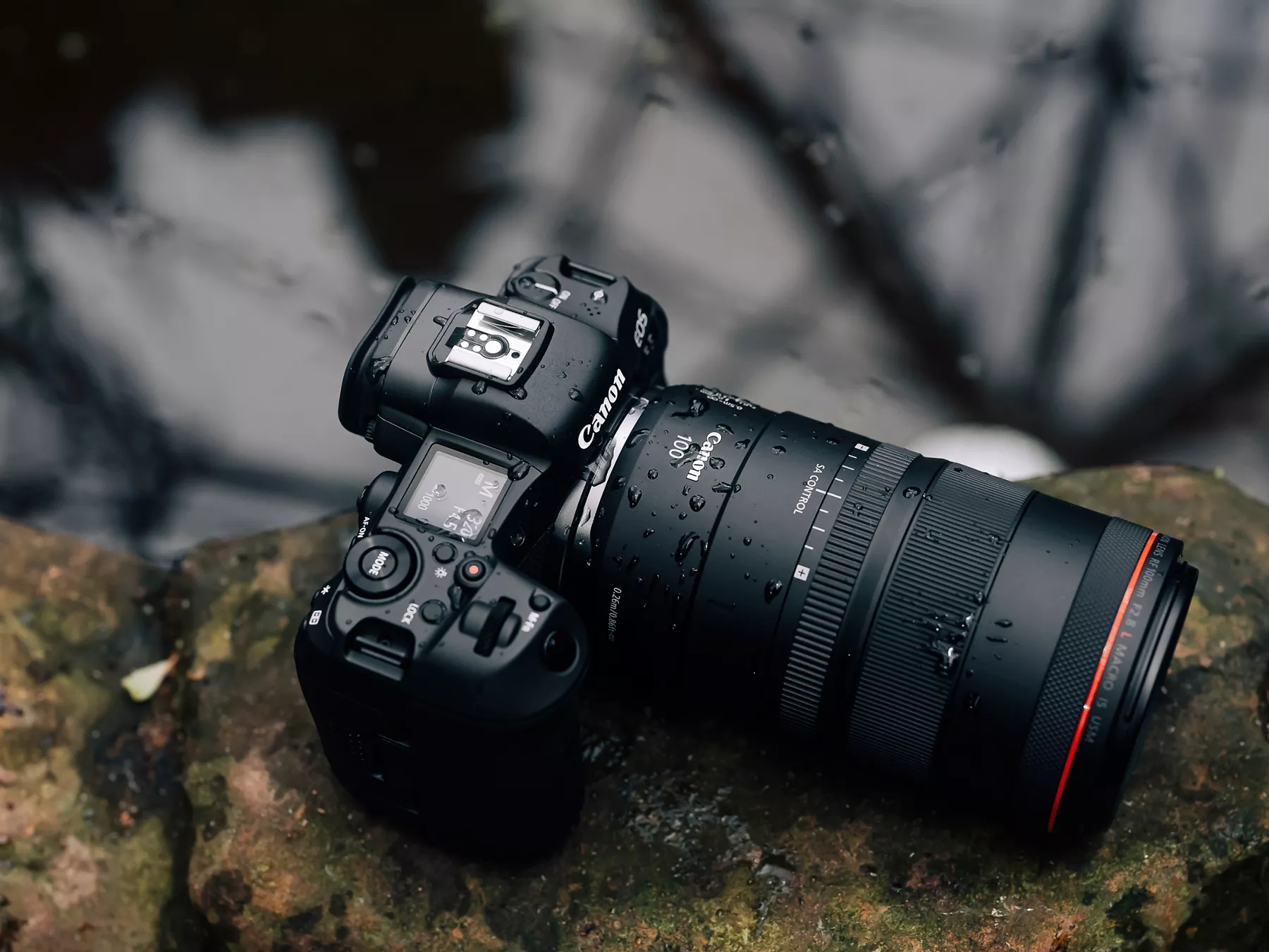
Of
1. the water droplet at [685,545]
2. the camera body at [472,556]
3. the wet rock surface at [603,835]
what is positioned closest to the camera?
Answer: the camera body at [472,556]

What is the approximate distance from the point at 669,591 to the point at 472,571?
0.24m

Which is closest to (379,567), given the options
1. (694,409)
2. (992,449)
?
(694,409)

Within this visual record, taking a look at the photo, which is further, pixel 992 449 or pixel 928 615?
pixel 992 449

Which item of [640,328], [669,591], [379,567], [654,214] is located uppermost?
[654,214]

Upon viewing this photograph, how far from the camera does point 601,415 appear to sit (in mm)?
1639

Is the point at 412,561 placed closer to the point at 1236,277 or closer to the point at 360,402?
the point at 360,402

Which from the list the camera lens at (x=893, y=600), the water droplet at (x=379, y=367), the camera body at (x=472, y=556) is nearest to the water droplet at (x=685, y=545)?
the camera lens at (x=893, y=600)

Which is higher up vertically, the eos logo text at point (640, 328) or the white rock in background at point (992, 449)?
the white rock in background at point (992, 449)

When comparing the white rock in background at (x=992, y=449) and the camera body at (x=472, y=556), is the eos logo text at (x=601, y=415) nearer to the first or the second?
the camera body at (x=472, y=556)

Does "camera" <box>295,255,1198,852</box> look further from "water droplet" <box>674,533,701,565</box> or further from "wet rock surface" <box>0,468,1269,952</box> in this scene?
"wet rock surface" <box>0,468,1269,952</box>

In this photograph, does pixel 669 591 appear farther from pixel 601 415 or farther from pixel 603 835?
pixel 603 835

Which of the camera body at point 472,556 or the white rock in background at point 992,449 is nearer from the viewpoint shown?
the camera body at point 472,556

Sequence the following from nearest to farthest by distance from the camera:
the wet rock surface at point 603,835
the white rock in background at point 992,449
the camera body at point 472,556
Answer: the camera body at point 472,556 < the wet rock surface at point 603,835 < the white rock in background at point 992,449

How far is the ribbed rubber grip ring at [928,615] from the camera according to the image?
1555mm
